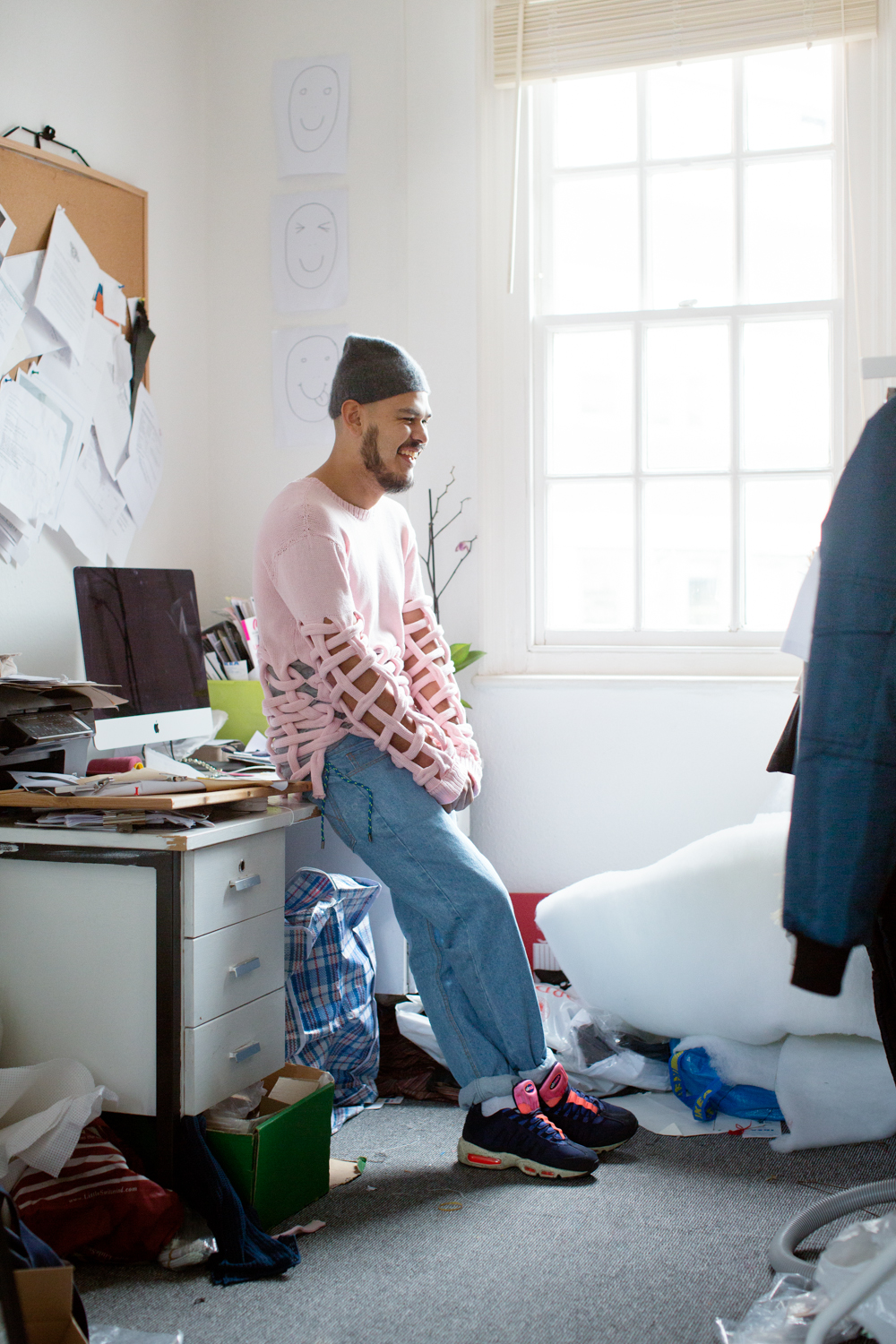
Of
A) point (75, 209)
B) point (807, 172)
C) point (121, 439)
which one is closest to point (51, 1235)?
point (121, 439)

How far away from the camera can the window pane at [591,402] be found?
3078 millimetres

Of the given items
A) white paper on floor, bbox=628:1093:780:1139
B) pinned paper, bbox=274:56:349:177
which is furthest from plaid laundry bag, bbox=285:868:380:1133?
pinned paper, bbox=274:56:349:177

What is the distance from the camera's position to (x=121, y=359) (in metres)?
2.76

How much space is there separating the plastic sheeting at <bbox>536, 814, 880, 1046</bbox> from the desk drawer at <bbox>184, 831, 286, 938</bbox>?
2.35ft

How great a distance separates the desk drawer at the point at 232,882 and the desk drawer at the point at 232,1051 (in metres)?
0.15

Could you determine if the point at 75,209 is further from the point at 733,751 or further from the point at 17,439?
the point at 733,751

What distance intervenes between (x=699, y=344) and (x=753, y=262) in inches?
9.8

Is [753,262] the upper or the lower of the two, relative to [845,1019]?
upper

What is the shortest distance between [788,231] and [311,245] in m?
1.30

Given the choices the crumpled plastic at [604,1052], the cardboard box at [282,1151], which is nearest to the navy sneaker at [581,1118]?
the crumpled plastic at [604,1052]

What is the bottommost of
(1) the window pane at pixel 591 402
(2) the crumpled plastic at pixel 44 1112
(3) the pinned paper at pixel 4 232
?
(2) the crumpled plastic at pixel 44 1112

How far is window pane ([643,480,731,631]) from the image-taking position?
3.02 meters

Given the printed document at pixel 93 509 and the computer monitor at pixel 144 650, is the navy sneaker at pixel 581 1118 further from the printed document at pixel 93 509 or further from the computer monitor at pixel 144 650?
the printed document at pixel 93 509

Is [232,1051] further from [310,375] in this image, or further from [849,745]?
[310,375]
